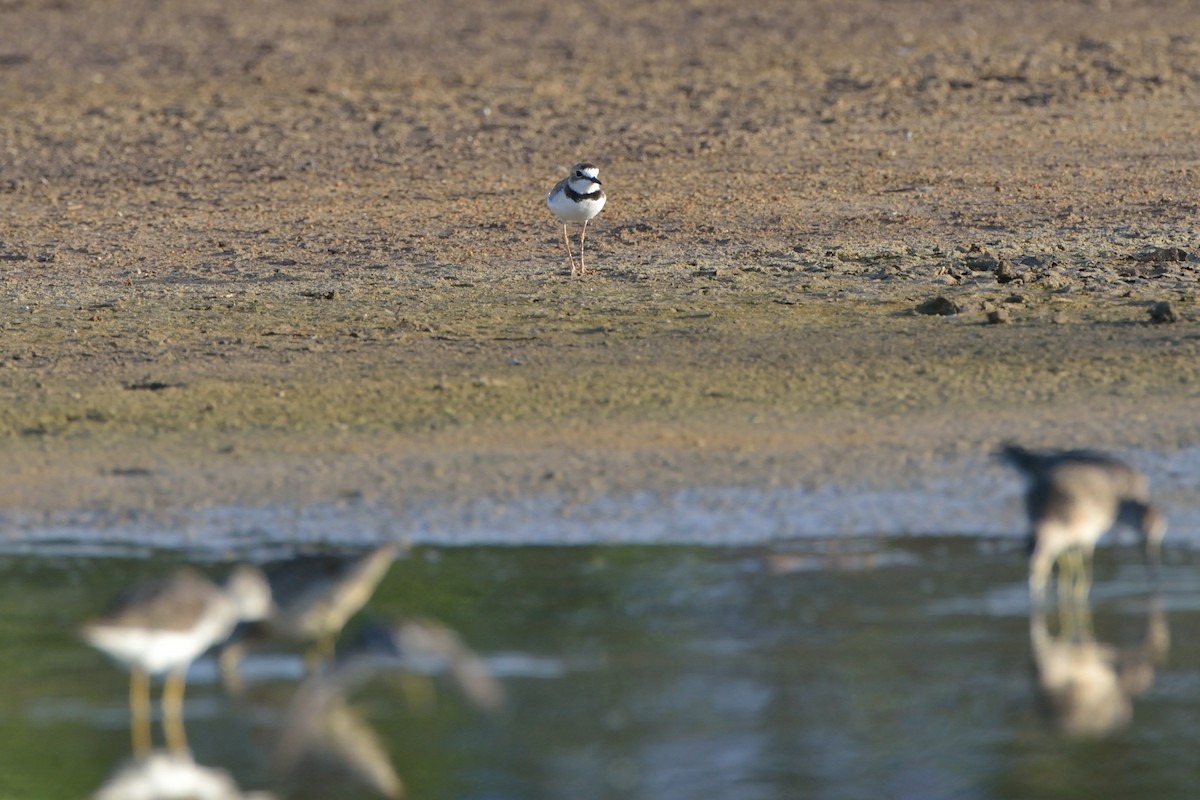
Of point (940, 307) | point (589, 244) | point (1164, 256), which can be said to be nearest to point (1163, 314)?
point (940, 307)

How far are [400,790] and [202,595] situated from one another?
0.87m

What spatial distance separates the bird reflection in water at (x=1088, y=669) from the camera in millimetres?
6188

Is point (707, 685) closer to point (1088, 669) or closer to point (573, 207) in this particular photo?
point (1088, 669)

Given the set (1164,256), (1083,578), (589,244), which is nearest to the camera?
(1083,578)

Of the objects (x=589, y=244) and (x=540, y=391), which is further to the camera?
(x=589, y=244)

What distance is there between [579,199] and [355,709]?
21.9 ft

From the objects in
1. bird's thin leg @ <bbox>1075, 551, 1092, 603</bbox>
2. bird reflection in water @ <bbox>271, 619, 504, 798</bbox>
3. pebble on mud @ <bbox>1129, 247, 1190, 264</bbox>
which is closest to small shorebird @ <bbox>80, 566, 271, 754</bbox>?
bird reflection in water @ <bbox>271, 619, 504, 798</bbox>

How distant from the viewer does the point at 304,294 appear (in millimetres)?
12406

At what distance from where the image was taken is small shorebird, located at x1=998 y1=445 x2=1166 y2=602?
22.7ft

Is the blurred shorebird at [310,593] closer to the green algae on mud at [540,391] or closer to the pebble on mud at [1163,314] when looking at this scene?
the green algae on mud at [540,391]

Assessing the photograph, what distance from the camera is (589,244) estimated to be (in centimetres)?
1350

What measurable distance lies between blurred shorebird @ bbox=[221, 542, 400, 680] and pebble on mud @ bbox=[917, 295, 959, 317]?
5267 millimetres

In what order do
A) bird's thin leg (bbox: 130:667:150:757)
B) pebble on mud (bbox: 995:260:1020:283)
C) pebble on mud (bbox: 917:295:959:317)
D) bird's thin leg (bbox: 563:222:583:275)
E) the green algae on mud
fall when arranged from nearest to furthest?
bird's thin leg (bbox: 130:667:150:757) < the green algae on mud < pebble on mud (bbox: 917:295:959:317) < pebble on mud (bbox: 995:260:1020:283) < bird's thin leg (bbox: 563:222:583:275)

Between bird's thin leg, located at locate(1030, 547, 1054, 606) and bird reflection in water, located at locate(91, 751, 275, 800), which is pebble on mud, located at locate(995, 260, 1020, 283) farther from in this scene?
bird reflection in water, located at locate(91, 751, 275, 800)
